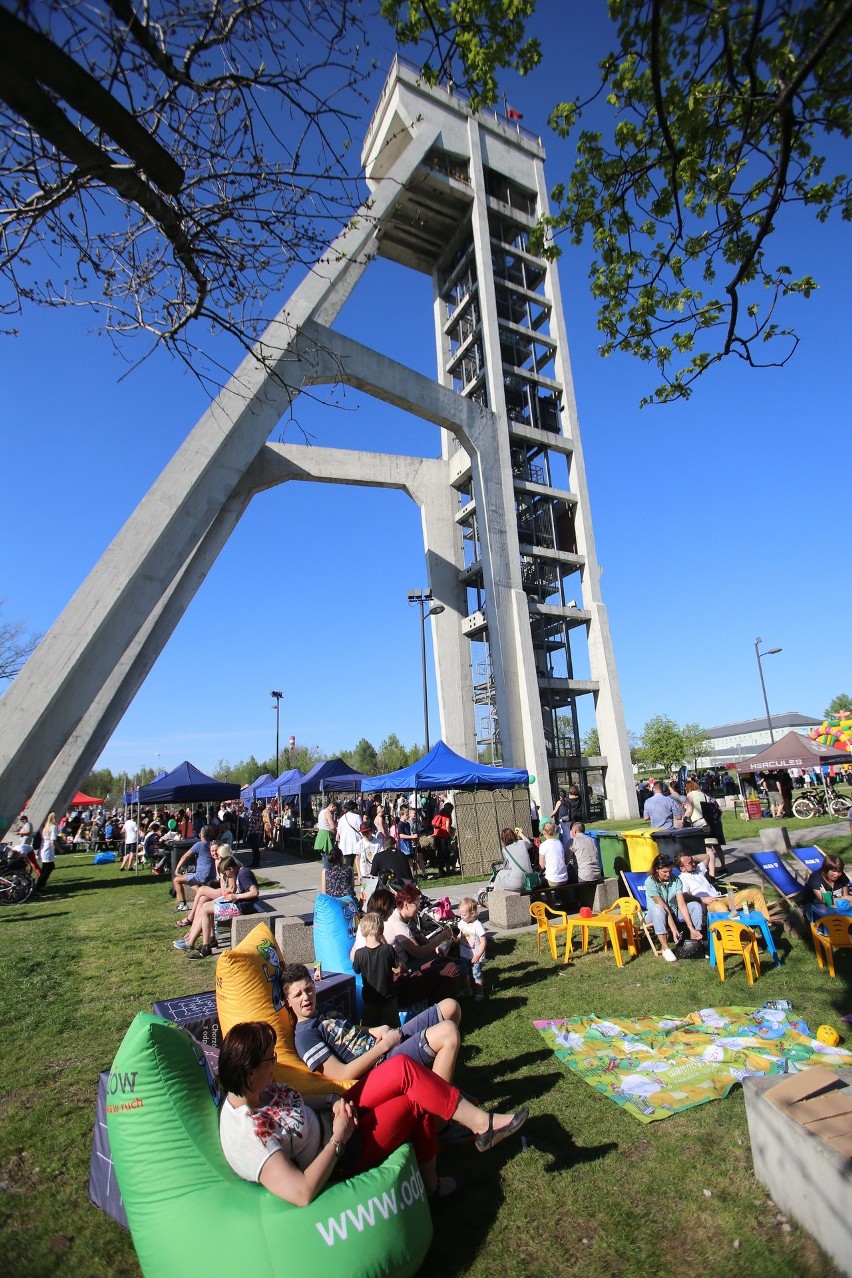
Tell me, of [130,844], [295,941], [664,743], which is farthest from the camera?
[664,743]

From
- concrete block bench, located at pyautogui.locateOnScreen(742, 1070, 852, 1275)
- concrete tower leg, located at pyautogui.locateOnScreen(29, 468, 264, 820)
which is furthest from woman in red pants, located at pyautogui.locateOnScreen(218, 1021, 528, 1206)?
concrete tower leg, located at pyautogui.locateOnScreen(29, 468, 264, 820)

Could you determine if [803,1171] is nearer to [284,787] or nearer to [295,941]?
[295,941]

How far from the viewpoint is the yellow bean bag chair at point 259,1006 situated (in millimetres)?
3627

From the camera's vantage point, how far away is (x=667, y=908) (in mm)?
7371

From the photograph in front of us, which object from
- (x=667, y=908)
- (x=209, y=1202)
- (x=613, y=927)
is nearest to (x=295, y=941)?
(x=613, y=927)

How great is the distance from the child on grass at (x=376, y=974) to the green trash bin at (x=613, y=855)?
21.3ft

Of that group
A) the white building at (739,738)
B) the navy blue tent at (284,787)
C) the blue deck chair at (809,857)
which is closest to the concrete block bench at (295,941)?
the blue deck chair at (809,857)

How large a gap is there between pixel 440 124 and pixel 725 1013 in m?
35.7

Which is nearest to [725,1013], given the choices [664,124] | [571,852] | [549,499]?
[571,852]

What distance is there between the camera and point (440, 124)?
29641 millimetres

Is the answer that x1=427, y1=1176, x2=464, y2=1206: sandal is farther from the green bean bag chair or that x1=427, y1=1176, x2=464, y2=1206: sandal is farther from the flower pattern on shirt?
the flower pattern on shirt

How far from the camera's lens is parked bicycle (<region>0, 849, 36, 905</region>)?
44.6 ft

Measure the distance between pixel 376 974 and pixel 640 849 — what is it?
692 cm

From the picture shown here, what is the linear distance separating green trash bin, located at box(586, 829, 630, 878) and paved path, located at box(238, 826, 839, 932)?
204 cm
